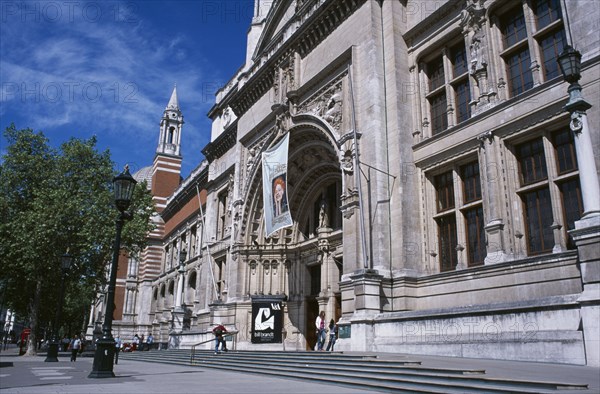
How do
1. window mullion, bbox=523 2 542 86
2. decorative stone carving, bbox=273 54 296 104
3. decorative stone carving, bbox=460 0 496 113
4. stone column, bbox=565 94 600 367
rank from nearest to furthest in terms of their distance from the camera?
stone column, bbox=565 94 600 367 → window mullion, bbox=523 2 542 86 → decorative stone carving, bbox=460 0 496 113 → decorative stone carving, bbox=273 54 296 104

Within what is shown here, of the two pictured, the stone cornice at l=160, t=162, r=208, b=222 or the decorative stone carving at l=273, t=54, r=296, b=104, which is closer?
the decorative stone carving at l=273, t=54, r=296, b=104

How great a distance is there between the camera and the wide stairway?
25.1ft

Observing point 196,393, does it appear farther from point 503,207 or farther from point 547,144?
point 547,144

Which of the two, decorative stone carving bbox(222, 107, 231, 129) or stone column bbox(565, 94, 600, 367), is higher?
decorative stone carving bbox(222, 107, 231, 129)

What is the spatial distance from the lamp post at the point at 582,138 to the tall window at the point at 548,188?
3.21 m

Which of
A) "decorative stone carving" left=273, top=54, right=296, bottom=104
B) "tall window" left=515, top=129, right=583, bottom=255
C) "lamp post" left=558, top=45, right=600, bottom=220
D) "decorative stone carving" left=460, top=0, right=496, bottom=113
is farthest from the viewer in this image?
"decorative stone carving" left=273, top=54, right=296, bottom=104

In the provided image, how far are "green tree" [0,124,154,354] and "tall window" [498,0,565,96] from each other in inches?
948

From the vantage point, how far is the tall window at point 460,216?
16.6m

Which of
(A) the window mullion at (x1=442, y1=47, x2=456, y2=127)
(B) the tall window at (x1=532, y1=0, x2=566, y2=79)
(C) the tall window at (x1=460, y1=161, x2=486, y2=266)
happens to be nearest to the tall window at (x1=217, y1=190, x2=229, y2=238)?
(A) the window mullion at (x1=442, y1=47, x2=456, y2=127)

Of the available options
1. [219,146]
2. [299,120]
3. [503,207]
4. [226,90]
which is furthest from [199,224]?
[503,207]

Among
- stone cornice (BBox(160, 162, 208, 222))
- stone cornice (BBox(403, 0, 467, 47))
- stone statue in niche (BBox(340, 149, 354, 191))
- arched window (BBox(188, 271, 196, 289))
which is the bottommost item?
arched window (BBox(188, 271, 196, 289))

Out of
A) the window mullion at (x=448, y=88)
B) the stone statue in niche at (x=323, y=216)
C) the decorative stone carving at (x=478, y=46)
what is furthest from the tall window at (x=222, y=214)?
the decorative stone carving at (x=478, y=46)

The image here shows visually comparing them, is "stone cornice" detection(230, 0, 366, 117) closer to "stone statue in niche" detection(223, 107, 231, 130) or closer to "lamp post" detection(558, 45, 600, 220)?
"stone statue in niche" detection(223, 107, 231, 130)

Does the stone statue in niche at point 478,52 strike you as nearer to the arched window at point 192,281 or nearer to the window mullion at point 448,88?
the window mullion at point 448,88
